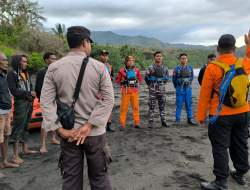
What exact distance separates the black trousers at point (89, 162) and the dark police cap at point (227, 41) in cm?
209

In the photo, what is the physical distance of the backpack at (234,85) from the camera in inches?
97.4

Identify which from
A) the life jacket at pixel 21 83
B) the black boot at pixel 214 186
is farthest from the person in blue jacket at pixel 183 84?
the life jacket at pixel 21 83

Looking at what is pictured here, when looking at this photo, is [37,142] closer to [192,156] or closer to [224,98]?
[192,156]

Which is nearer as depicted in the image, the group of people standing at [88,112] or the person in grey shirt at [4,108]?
the group of people standing at [88,112]

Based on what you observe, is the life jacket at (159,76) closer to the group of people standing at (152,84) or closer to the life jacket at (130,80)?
the group of people standing at (152,84)

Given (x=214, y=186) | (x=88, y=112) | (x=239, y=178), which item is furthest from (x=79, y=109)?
(x=239, y=178)

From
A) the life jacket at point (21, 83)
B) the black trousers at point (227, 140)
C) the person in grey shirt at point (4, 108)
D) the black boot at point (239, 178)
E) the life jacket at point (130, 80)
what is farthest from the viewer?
the life jacket at point (130, 80)

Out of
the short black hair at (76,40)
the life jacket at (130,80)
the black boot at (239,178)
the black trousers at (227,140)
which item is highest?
the short black hair at (76,40)

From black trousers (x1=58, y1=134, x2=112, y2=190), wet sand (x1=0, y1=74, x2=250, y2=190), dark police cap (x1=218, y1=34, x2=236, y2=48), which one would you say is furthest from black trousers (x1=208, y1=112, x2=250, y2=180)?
black trousers (x1=58, y1=134, x2=112, y2=190)

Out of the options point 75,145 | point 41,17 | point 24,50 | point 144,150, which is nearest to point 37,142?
point 144,150

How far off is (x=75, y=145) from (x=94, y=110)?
16.0 inches

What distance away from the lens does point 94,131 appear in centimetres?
194

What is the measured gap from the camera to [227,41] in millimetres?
2617

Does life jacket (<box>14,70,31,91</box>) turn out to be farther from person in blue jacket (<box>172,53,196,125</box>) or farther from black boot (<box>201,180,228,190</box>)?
person in blue jacket (<box>172,53,196,125</box>)
